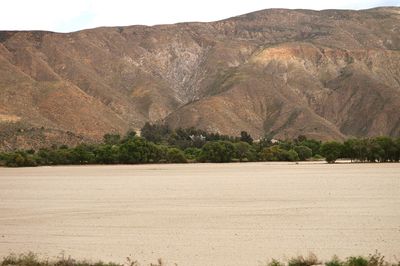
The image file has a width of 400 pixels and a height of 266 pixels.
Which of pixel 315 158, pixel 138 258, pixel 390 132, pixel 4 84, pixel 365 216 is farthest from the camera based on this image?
pixel 390 132

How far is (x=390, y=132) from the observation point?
579ft

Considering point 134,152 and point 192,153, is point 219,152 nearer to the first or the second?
point 134,152

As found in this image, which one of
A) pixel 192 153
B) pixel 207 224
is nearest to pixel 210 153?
pixel 192 153

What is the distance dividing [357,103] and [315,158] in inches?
2972

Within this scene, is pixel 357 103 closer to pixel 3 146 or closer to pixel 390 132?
pixel 390 132

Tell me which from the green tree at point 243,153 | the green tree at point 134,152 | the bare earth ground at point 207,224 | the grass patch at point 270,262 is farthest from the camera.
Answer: the green tree at point 243,153

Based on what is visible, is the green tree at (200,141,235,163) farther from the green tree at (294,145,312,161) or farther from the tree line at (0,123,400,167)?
the green tree at (294,145,312,161)

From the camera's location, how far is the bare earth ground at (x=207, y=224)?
861 inches

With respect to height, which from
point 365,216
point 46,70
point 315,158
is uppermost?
point 46,70

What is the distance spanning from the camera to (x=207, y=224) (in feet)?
93.5

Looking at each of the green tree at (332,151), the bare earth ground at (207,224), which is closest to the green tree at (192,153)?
the green tree at (332,151)

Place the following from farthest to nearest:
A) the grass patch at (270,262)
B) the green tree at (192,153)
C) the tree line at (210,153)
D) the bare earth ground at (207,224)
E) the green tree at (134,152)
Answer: the green tree at (192,153) → the green tree at (134,152) → the tree line at (210,153) → the bare earth ground at (207,224) → the grass patch at (270,262)

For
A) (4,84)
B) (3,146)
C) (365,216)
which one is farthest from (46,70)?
(365,216)

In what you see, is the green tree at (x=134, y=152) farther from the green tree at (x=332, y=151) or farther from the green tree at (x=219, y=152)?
the green tree at (x=332, y=151)
